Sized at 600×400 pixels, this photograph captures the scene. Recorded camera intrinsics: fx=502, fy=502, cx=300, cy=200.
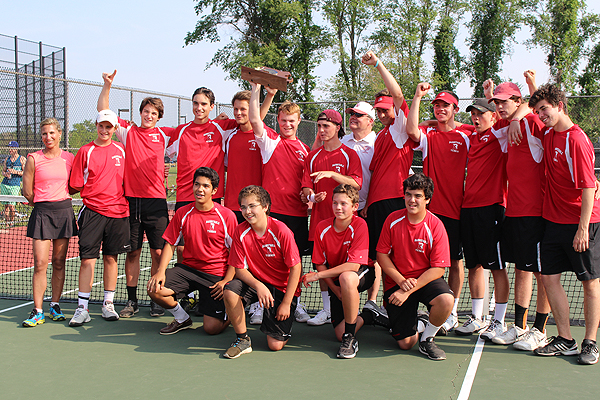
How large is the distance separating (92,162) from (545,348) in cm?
456

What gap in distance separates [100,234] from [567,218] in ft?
14.2

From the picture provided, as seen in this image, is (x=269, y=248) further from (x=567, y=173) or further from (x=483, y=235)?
(x=567, y=173)

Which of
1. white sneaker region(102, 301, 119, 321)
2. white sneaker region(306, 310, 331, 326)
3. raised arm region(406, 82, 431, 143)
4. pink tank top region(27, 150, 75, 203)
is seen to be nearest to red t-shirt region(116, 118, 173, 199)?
pink tank top region(27, 150, 75, 203)

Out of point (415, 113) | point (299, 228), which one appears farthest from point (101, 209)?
point (415, 113)

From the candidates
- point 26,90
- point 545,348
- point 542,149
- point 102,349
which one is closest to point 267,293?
point 102,349

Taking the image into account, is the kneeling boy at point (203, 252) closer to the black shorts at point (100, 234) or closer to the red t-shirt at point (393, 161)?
the black shorts at point (100, 234)

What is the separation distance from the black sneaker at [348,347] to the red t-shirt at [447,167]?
147 centimetres

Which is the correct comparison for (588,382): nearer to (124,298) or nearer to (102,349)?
(102,349)

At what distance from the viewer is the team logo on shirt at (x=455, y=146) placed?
4750mm

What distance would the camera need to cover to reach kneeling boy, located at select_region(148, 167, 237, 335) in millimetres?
4699

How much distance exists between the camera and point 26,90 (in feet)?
37.0

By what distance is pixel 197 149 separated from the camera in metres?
5.35

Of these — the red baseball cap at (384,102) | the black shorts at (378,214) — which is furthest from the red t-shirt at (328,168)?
the red baseball cap at (384,102)

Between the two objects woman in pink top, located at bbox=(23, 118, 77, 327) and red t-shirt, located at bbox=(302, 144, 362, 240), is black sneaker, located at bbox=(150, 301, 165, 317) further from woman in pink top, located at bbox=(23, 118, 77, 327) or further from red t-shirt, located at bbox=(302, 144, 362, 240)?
red t-shirt, located at bbox=(302, 144, 362, 240)
